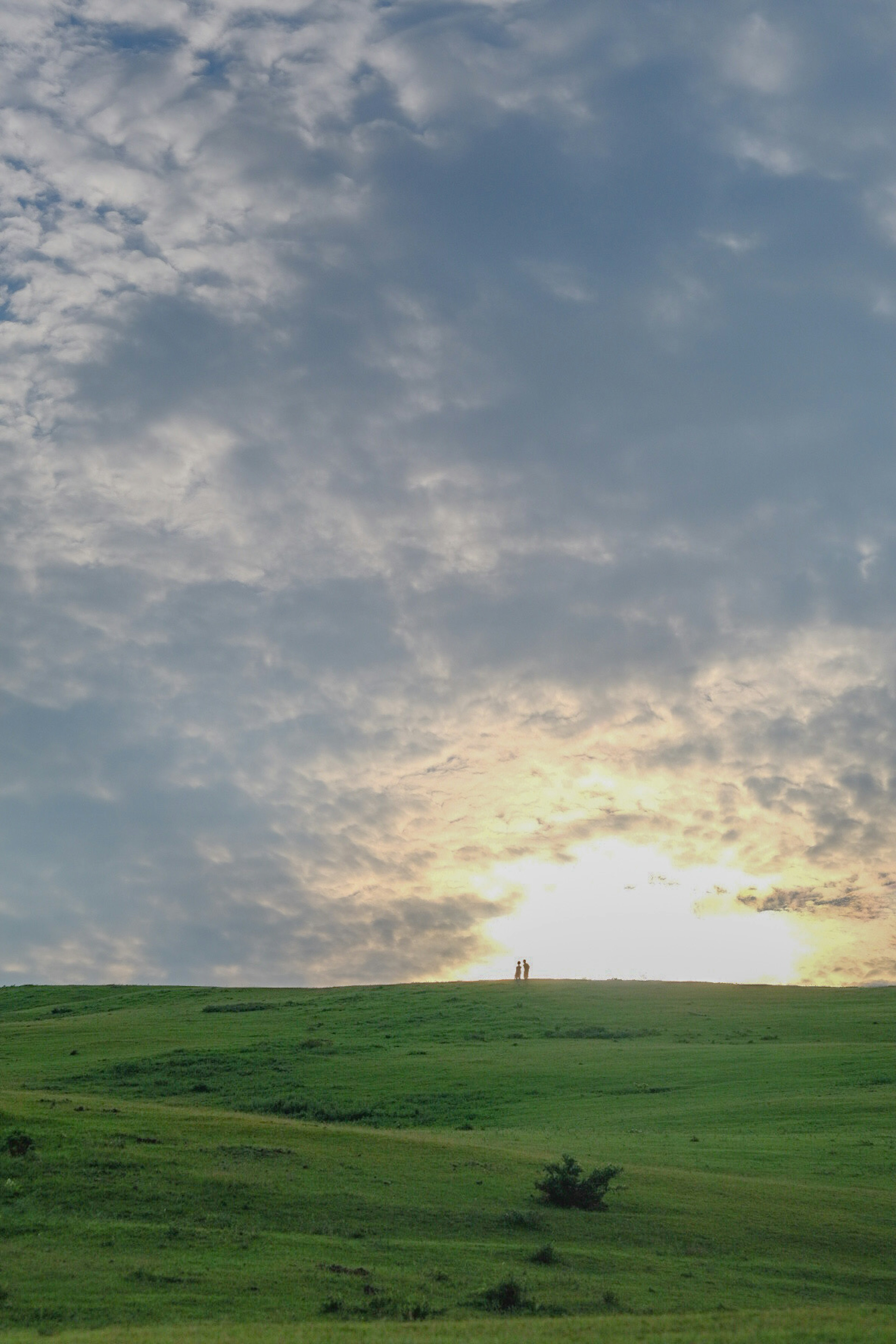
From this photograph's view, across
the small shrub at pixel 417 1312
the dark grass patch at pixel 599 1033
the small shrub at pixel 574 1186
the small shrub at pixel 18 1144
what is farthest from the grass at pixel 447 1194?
the dark grass patch at pixel 599 1033

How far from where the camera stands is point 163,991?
94.2 m

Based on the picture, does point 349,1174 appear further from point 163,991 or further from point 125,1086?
point 163,991

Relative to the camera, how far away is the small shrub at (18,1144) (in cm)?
2648

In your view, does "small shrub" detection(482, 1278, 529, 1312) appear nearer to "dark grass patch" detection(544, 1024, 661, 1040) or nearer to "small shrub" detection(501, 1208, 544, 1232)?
"small shrub" detection(501, 1208, 544, 1232)

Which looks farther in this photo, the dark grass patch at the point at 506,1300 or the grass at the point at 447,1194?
the dark grass patch at the point at 506,1300

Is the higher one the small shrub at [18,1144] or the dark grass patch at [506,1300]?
the small shrub at [18,1144]

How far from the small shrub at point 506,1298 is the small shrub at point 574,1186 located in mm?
6951

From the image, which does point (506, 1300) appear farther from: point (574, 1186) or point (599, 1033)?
point (599, 1033)

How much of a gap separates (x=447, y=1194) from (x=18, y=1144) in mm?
10723

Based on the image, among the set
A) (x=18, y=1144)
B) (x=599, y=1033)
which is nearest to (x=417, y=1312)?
(x=18, y=1144)

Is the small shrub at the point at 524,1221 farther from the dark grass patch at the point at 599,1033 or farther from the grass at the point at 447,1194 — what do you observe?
the dark grass patch at the point at 599,1033

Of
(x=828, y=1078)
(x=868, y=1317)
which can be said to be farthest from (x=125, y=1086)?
(x=868, y=1317)

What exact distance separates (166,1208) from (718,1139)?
20407mm

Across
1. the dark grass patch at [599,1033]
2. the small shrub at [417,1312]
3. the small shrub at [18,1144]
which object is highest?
the small shrub at [18,1144]
